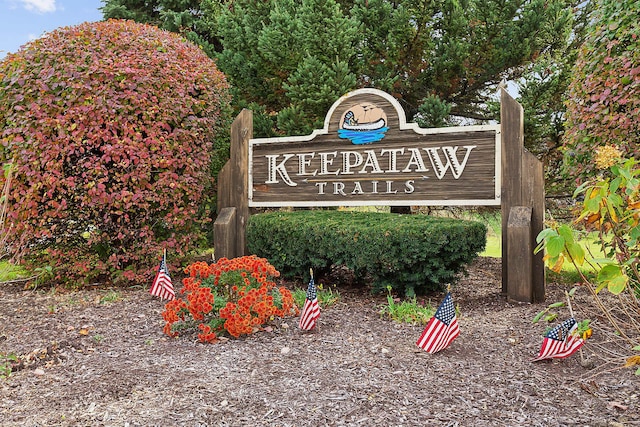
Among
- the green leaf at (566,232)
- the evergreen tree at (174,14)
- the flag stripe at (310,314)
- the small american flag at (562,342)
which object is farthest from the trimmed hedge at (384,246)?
the evergreen tree at (174,14)

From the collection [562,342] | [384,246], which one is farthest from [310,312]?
[562,342]

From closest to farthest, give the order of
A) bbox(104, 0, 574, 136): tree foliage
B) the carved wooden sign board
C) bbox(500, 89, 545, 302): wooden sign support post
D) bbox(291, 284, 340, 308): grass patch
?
bbox(291, 284, 340, 308): grass patch
bbox(500, 89, 545, 302): wooden sign support post
the carved wooden sign board
bbox(104, 0, 574, 136): tree foliage

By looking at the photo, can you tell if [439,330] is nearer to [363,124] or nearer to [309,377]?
[309,377]

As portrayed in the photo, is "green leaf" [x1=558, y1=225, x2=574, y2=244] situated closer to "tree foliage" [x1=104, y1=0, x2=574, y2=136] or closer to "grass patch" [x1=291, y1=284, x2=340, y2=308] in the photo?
"grass patch" [x1=291, y1=284, x2=340, y2=308]

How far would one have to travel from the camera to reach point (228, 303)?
140 inches

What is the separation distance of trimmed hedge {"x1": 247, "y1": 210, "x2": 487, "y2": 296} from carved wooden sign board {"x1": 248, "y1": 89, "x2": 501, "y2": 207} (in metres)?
0.26

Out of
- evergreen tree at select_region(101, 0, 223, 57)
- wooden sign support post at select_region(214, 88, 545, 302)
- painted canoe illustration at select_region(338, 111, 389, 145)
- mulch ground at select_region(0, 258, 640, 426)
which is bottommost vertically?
mulch ground at select_region(0, 258, 640, 426)

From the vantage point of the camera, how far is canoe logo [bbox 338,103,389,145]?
510 cm

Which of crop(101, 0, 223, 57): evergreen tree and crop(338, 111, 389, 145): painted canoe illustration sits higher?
crop(101, 0, 223, 57): evergreen tree

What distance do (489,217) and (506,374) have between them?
5483 millimetres

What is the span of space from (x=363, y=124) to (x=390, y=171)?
55 cm

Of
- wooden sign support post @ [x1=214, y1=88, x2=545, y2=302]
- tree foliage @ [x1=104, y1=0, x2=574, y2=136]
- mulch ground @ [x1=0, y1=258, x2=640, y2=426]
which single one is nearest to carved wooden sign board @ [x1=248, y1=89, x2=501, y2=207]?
wooden sign support post @ [x1=214, y1=88, x2=545, y2=302]

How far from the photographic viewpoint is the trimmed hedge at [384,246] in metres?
4.37

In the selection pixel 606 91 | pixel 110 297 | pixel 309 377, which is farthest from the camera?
pixel 110 297
